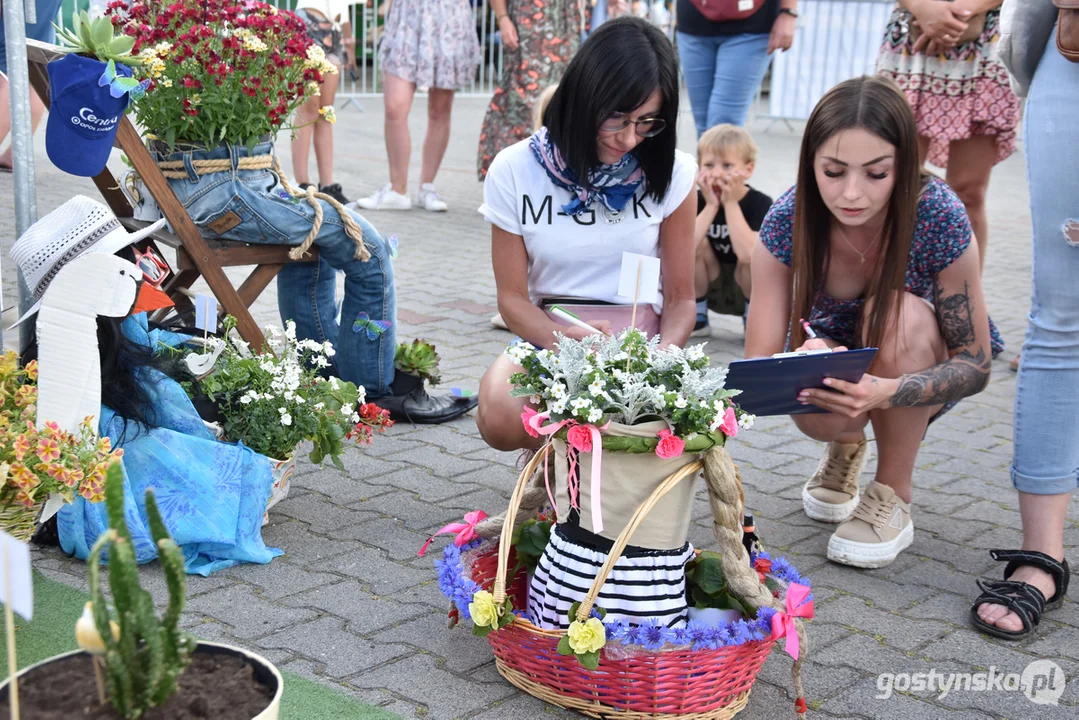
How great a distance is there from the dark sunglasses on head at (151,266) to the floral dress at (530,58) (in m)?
3.96

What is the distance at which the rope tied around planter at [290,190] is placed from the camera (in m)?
3.16

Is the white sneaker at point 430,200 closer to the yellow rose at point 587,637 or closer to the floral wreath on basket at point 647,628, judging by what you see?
the floral wreath on basket at point 647,628

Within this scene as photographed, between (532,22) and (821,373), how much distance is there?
4519 millimetres

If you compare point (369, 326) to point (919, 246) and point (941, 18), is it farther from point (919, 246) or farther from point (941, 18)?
point (941, 18)

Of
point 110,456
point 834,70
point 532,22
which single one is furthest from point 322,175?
point 834,70

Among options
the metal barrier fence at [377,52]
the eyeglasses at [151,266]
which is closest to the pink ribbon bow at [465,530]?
the eyeglasses at [151,266]

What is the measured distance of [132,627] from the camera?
130 cm

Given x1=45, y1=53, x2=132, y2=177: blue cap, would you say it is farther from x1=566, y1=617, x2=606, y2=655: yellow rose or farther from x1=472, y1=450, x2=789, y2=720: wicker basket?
x1=566, y1=617, x2=606, y2=655: yellow rose

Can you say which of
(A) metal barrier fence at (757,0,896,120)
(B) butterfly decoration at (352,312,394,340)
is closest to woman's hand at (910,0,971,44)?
(B) butterfly decoration at (352,312,394,340)

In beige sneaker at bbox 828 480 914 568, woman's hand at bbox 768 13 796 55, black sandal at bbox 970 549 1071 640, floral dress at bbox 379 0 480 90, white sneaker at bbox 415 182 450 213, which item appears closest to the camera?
black sandal at bbox 970 549 1071 640

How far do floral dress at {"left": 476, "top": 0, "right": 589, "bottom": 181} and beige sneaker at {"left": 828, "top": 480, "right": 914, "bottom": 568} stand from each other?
4094 mm

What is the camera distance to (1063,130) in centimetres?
241

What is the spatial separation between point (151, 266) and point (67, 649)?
89 cm

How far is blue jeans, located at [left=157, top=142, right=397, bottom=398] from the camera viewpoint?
3176 mm
